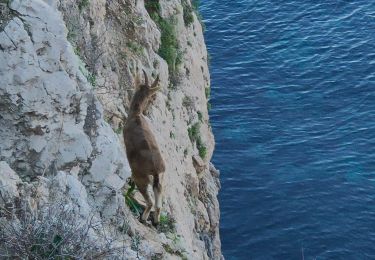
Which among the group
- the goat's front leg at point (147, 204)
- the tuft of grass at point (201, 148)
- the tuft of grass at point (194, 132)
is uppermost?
the goat's front leg at point (147, 204)

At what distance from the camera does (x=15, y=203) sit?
999 cm

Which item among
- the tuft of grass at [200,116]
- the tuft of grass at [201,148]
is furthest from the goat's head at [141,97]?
the tuft of grass at [200,116]

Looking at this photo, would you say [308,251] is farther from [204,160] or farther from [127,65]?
[127,65]

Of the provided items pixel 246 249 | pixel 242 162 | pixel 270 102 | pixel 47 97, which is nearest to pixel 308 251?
pixel 246 249

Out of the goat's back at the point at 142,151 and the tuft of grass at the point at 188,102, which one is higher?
the goat's back at the point at 142,151

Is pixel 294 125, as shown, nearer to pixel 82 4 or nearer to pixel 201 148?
pixel 201 148

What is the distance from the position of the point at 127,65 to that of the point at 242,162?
16809 millimetres

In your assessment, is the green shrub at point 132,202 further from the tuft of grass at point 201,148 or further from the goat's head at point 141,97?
the tuft of grass at point 201,148

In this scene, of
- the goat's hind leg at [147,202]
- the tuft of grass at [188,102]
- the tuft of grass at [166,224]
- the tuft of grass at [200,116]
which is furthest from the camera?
the tuft of grass at [200,116]

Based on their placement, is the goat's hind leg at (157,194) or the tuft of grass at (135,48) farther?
the tuft of grass at (135,48)

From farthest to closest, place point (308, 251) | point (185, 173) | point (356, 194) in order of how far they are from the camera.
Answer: point (356, 194) → point (308, 251) → point (185, 173)

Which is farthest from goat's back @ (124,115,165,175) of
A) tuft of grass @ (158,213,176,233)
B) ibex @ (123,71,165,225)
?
tuft of grass @ (158,213,176,233)

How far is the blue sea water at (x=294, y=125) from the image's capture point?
28688 mm

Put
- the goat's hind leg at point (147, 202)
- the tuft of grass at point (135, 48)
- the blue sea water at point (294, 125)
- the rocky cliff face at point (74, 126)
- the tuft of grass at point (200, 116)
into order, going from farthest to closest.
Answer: the blue sea water at point (294, 125), the tuft of grass at point (200, 116), the tuft of grass at point (135, 48), the goat's hind leg at point (147, 202), the rocky cliff face at point (74, 126)
